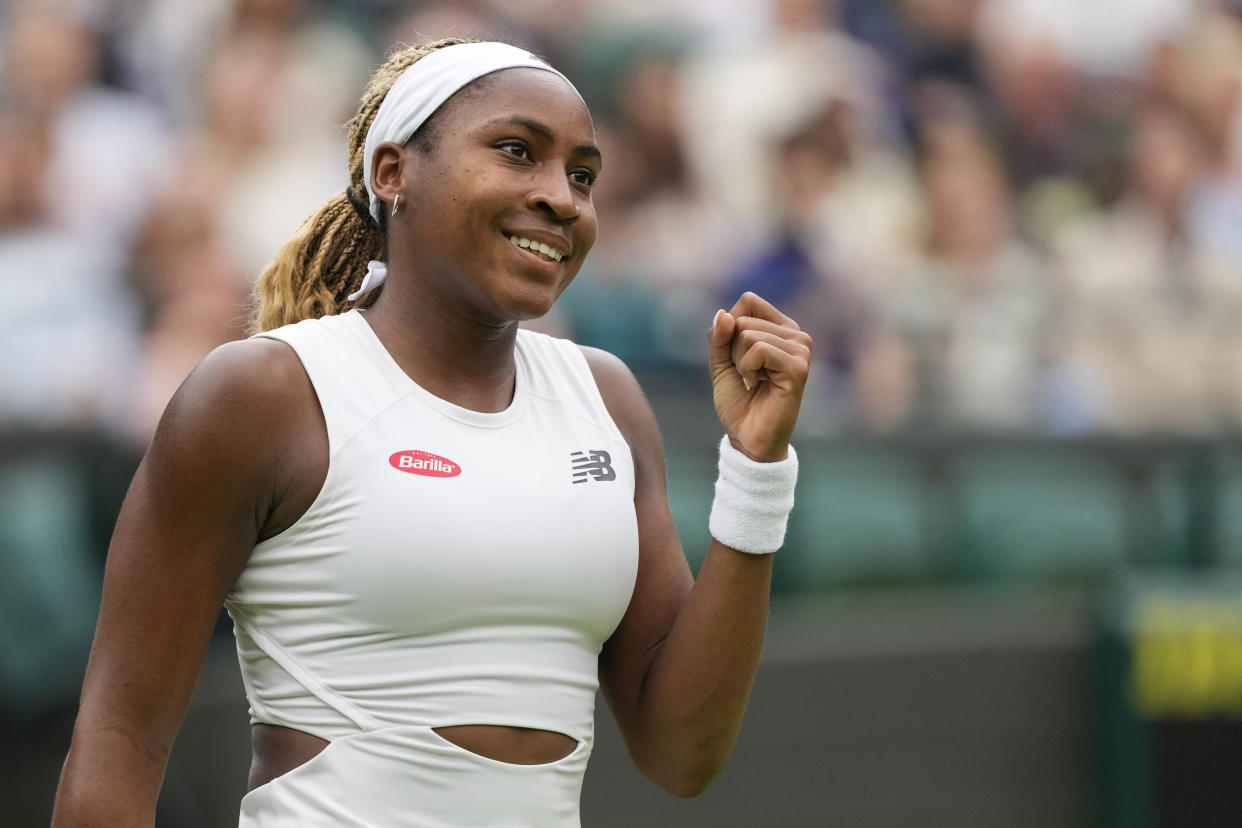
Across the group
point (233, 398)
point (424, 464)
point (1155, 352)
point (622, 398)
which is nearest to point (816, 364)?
point (1155, 352)

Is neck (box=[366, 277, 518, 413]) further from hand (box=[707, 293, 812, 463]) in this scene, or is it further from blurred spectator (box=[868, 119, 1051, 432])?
blurred spectator (box=[868, 119, 1051, 432])

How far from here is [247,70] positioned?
278 inches

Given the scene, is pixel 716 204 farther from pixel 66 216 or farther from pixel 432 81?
pixel 432 81

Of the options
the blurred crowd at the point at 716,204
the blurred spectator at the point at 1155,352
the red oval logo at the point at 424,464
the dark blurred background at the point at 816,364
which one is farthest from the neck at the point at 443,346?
the blurred spectator at the point at 1155,352

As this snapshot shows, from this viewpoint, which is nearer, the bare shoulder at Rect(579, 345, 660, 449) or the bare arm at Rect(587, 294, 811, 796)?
the bare arm at Rect(587, 294, 811, 796)

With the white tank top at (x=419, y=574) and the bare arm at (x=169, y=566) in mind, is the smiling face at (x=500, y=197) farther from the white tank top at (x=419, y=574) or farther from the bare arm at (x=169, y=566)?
the bare arm at (x=169, y=566)

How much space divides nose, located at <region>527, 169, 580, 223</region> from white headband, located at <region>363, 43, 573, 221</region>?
14 centimetres

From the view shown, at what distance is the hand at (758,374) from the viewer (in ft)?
7.57

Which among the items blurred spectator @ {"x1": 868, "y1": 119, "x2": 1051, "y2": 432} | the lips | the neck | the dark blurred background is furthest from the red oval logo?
blurred spectator @ {"x1": 868, "y1": 119, "x2": 1051, "y2": 432}

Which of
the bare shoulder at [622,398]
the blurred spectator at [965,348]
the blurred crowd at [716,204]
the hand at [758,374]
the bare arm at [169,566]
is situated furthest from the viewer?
the blurred spectator at [965,348]

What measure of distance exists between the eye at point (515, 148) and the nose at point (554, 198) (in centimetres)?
4

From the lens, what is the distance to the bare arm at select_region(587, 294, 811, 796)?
7.62ft

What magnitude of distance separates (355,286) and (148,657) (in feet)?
2.24

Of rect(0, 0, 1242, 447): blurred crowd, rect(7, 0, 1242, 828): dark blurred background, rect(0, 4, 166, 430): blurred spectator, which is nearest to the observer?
rect(7, 0, 1242, 828): dark blurred background
